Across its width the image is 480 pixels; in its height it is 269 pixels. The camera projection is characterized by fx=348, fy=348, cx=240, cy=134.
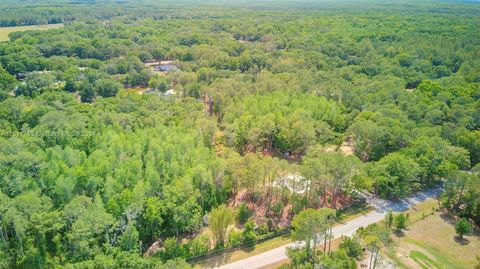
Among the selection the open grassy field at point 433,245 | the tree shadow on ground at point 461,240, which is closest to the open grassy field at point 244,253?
the open grassy field at point 433,245

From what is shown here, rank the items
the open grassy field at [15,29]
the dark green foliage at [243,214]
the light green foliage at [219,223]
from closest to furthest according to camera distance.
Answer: the light green foliage at [219,223] → the dark green foliage at [243,214] → the open grassy field at [15,29]

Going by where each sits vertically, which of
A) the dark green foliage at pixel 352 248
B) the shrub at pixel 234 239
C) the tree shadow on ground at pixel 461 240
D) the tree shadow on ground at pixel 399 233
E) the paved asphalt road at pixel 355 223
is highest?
the dark green foliage at pixel 352 248

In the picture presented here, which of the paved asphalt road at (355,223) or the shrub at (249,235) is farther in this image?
the shrub at (249,235)

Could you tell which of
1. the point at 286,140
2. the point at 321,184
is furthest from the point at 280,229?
the point at 286,140

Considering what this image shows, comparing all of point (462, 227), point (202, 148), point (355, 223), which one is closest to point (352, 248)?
point (355, 223)

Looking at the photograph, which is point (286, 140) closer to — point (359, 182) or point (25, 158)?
point (359, 182)

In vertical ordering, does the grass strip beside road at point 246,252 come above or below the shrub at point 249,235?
below

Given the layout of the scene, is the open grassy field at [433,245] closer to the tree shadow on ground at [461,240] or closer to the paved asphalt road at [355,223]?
the tree shadow on ground at [461,240]

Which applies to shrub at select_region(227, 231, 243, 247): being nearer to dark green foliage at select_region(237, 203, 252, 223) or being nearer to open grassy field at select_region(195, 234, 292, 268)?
open grassy field at select_region(195, 234, 292, 268)
